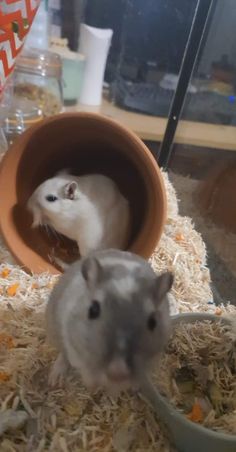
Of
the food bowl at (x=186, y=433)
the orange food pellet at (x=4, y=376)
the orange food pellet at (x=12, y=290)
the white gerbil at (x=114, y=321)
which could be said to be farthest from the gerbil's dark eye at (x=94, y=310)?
the orange food pellet at (x=12, y=290)

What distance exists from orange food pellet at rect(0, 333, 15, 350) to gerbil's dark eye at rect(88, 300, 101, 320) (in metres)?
0.58

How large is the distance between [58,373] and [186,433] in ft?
1.48

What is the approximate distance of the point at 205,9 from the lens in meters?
2.61

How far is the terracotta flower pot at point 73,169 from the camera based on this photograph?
198 cm

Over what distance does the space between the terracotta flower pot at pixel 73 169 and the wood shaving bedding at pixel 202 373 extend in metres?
0.48

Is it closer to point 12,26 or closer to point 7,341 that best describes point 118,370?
point 7,341

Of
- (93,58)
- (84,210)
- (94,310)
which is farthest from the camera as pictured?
(93,58)

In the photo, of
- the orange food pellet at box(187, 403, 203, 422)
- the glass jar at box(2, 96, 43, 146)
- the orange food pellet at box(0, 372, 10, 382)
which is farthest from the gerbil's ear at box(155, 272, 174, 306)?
the glass jar at box(2, 96, 43, 146)

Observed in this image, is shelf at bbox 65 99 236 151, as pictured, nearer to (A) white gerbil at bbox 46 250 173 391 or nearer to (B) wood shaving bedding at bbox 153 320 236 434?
(B) wood shaving bedding at bbox 153 320 236 434

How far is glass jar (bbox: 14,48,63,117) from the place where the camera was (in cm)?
286

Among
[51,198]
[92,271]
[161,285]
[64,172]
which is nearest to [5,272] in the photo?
[51,198]

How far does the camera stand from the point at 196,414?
1455 mm

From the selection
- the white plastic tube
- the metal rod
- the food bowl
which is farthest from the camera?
the white plastic tube

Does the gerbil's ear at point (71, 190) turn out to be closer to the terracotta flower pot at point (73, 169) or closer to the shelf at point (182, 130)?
the terracotta flower pot at point (73, 169)
